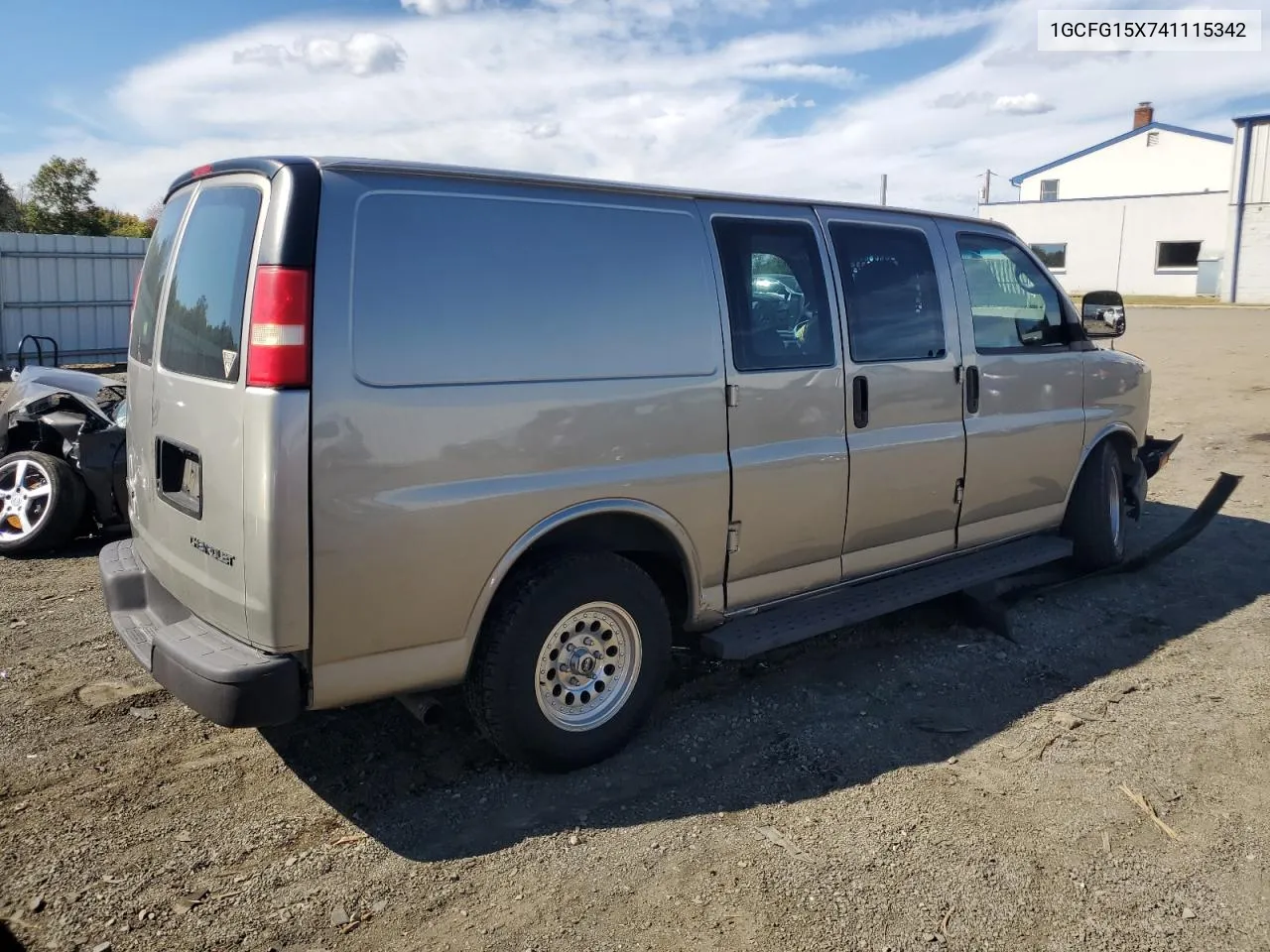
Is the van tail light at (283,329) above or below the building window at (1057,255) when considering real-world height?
below

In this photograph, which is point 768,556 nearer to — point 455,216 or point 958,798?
point 958,798

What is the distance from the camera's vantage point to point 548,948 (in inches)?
115

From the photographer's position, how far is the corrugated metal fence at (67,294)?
16281mm

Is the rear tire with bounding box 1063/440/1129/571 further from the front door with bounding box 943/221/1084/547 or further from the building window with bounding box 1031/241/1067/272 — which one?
the building window with bounding box 1031/241/1067/272

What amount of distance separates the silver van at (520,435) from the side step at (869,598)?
20mm

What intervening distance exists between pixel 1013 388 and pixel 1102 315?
107 centimetres

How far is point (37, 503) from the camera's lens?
6645 mm

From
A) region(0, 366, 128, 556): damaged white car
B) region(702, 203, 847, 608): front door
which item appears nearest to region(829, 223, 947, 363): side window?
region(702, 203, 847, 608): front door

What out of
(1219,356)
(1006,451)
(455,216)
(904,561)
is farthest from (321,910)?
(1219,356)

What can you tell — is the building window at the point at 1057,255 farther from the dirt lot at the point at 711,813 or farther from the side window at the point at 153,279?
the side window at the point at 153,279

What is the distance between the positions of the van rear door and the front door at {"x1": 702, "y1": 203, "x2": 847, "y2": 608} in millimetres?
1876

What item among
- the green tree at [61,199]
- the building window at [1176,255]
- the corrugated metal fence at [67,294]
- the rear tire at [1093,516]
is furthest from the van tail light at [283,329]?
the building window at [1176,255]

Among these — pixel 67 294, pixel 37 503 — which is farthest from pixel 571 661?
pixel 67 294

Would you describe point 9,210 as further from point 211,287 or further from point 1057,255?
point 1057,255
